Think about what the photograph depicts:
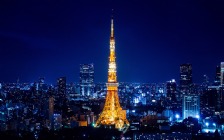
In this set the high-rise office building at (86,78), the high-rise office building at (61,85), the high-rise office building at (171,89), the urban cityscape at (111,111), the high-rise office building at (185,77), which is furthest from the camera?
the high-rise office building at (86,78)

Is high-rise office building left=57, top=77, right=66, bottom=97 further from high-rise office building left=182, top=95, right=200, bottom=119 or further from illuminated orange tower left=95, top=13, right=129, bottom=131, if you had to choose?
illuminated orange tower left=95, top=13, right=129, bottom=131

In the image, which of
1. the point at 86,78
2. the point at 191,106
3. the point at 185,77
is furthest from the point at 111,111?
the point at 86,78

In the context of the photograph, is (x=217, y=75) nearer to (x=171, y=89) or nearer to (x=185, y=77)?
(x=185, y=77)

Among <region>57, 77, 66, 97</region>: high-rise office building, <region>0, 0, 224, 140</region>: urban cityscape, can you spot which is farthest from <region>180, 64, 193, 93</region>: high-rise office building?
<region>57, 77, 66, 97</region>: high-rise office building

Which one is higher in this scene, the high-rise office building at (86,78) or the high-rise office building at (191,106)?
the high-rise office building at (86,78)

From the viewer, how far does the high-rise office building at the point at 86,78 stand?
29203mm

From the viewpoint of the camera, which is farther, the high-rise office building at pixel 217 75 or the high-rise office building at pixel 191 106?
the high-rise office building at pixel 217 75

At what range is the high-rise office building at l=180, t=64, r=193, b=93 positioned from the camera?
2407 centimetres

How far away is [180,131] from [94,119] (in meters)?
3.72

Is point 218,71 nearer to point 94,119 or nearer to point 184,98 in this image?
point 184,98

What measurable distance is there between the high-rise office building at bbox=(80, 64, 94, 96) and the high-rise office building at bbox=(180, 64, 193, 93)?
658 centimetres

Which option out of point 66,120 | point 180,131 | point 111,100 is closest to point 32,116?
point 66,120

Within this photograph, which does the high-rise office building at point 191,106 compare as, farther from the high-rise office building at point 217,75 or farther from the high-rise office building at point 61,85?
the high-rise office building at point 61,85

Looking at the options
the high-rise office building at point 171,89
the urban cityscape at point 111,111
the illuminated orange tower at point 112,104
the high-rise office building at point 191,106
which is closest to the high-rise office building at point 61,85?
the urban cityscape at point 111,111
